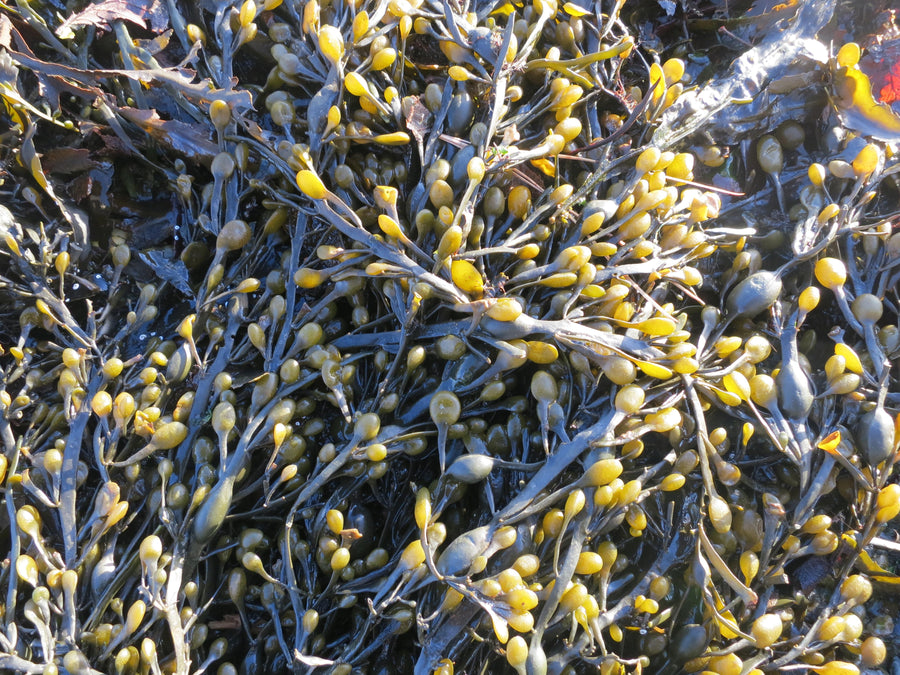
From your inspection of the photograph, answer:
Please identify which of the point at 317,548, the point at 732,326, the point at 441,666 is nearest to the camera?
the point at 441,666

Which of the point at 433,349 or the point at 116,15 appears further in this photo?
the point at 116,15

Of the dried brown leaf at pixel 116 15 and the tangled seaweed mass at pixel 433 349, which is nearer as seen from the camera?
the tangled seaweed mass at pixel 433 349

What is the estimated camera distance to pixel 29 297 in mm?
983

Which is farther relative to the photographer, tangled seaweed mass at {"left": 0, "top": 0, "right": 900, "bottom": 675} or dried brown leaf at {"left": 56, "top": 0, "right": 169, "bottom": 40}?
dried brown leaf at {"left": 56, "top": 0, "right": 169, "bottom": 40}

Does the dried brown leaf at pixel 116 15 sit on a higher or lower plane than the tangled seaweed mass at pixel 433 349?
higher

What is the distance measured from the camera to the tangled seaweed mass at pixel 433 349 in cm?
82

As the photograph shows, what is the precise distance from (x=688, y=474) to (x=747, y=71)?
0.75m

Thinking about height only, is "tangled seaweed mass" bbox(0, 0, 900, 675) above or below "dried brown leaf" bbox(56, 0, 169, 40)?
below

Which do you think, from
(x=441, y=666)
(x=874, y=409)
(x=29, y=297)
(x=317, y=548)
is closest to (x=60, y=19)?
(x=29, y=297)

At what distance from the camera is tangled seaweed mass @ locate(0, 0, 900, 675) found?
82 centimetres

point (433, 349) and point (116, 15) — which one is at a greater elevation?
point (116, 15)

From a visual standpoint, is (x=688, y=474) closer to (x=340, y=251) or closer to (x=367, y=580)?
(x=367, y=580)

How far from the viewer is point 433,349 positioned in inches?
35.4

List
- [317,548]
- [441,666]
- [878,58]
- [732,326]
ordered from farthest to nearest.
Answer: [878,58] < [732,326] < [317,548] < [441,666]
